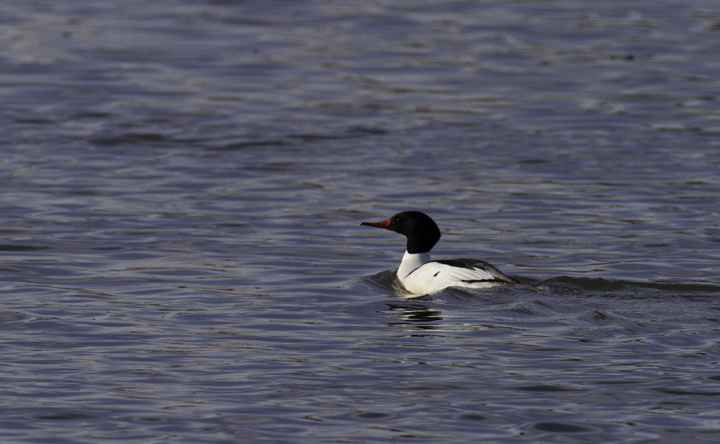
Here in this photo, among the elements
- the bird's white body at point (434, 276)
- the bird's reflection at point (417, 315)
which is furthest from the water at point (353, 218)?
the bird's white body at point (434, 276)

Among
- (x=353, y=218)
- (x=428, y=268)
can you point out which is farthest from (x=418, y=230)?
(x=353, y=218)

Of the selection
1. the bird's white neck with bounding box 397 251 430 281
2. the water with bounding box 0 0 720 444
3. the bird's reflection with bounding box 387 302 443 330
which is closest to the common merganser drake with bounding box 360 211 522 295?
the bird's white neck with bounding box 397 251 430 281

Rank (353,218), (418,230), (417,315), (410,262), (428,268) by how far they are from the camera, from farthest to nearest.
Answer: (353,218)
(418,230)
(410,262)
(428,268)
(417,315)

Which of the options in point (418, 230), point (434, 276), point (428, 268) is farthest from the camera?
point (418, 230)

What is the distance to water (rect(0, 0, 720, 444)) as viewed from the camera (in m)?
8.54

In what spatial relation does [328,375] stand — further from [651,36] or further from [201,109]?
[651,36]

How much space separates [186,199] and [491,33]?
14897 mm

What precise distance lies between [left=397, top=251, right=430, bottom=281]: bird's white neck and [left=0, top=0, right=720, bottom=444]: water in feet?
1.37

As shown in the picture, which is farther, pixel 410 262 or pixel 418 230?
pixel 418 230

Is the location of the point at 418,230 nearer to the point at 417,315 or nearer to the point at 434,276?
the point at 434,276

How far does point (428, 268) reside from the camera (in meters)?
12.7

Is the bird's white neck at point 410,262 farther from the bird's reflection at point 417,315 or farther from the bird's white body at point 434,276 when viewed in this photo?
the bird's reflection at point 417,315

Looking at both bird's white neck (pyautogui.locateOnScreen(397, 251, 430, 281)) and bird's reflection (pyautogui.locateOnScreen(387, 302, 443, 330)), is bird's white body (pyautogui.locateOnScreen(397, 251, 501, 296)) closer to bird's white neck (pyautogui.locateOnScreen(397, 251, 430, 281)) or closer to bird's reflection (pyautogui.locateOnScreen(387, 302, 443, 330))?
bird's white neck (pyautogui.locateOnScreen(397, 251, 430, 281))

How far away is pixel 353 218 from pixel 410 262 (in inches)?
111
